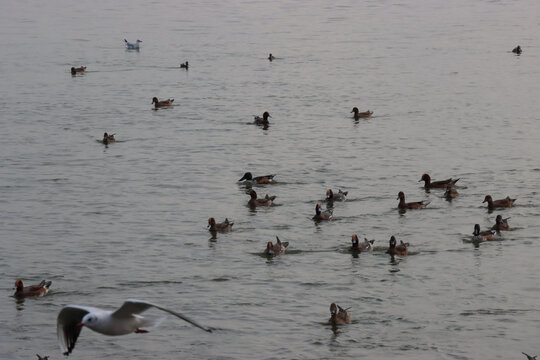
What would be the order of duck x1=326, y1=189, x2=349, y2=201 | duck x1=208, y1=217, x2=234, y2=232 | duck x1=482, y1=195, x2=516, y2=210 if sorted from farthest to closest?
duck x1=326, y1=189, x2=349, y2=201
duck x1=482, y1=195, x2=516, y2=210
duck x1=208, y1=217, x2=234, y2=232

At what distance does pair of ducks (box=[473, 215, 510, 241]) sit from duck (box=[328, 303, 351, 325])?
6.22 metres

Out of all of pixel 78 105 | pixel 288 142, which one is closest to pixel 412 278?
pixel 288 142

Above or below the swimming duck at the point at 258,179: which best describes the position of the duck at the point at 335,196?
below

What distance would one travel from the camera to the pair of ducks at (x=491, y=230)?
26.0 metres

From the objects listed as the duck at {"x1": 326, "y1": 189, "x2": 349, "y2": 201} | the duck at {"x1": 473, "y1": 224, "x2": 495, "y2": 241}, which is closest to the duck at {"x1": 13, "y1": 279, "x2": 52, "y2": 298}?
the duck at {"x1": 326, "y1": 189, "x2": 349, "y2": 201}

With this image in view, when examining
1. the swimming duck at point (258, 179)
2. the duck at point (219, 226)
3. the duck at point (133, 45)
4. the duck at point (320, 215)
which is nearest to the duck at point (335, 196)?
the duck at point (320, 215)

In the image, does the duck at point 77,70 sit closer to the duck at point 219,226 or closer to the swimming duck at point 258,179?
the swimming duck at point 258,179

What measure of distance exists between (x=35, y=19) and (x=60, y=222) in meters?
50.4

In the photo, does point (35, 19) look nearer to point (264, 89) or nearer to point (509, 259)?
point (264, 89)

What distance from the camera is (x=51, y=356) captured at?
1952cm

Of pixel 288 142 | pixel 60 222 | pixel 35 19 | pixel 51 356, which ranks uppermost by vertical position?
pixel 35 19

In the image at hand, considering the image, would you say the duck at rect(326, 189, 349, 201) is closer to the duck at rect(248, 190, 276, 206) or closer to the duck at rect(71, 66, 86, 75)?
the duck at rect(248, 190, 276, 206)

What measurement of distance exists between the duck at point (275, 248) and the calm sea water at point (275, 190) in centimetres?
21

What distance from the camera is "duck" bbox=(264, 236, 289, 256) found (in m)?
24.6
